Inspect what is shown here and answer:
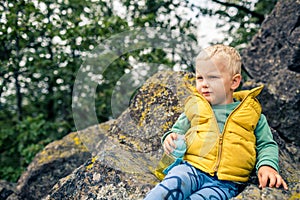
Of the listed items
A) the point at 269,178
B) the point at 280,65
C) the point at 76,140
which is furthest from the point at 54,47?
the point at 269,178

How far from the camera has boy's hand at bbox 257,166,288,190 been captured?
2.66 metres

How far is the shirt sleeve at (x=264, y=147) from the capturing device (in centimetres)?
280

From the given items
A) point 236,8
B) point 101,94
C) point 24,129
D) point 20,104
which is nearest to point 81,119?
point 101,94

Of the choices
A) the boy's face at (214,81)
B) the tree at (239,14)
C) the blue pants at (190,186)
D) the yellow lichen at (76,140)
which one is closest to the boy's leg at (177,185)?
the blue pants at (190,186)

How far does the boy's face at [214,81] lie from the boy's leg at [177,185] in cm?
58

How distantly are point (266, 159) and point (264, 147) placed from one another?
6.4 inches

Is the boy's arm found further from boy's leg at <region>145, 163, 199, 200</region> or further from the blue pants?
boy's leg at <region>145, 163, 199, 200</region>

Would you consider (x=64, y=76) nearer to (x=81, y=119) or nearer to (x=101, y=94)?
(x=101, y=94)

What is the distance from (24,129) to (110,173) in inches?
166

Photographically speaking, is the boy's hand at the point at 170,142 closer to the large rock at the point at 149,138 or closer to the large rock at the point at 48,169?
the large rock at the point at 149,138

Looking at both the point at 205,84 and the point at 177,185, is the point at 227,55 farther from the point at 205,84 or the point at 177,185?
the point at 177,185

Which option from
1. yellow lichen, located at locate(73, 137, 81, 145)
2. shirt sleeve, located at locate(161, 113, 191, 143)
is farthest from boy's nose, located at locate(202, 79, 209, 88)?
yellow lichen, located at locate(73, 137, 81, 145)

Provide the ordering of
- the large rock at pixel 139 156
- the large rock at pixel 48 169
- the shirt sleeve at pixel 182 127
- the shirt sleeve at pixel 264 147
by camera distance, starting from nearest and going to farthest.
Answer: the shirt sleeve at pixel 264 147
the large rock at pixel 139 156
the shirt sleeve at pixel 182 127
the large rock at pixel 48 169

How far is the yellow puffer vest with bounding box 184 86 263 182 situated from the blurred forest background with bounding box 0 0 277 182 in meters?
3.13
